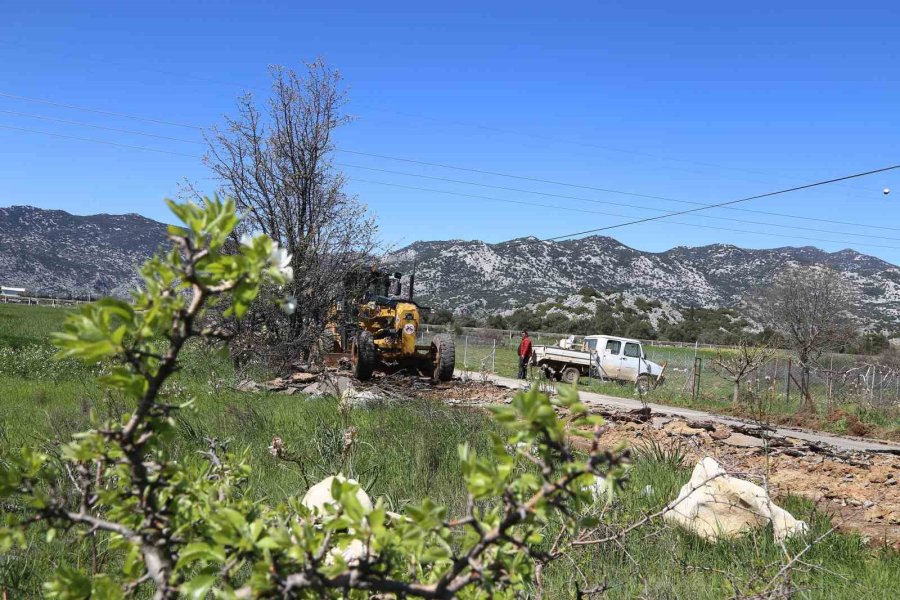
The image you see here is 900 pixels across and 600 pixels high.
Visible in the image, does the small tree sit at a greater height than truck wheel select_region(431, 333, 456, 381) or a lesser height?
greater

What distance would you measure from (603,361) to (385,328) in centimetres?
1100

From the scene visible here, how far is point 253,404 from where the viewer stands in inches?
403

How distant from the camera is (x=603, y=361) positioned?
990 inches

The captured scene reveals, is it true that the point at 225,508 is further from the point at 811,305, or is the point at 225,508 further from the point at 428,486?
the point at 811,305

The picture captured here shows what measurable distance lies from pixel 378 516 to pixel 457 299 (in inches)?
4416

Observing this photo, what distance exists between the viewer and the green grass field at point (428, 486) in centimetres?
370

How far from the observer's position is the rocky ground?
567cm

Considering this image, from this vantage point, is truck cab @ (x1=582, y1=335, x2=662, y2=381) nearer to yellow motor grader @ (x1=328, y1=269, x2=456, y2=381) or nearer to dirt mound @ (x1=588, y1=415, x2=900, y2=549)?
yellow motor grader @ (x1=328, y1=269, x2=456, y2=381)

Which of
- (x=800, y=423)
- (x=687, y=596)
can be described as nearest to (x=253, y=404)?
(x=687, y=596)

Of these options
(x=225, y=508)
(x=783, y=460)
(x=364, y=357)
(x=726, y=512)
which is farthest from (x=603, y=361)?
(x=225, y=508)

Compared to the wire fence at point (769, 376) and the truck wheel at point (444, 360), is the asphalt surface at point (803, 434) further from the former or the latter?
the truck wheel at point (444, 360)

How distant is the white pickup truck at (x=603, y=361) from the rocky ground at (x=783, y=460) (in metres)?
11.1

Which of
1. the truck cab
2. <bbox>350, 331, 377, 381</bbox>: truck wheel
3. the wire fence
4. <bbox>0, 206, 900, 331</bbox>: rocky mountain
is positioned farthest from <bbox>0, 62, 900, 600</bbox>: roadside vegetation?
<bbox>0, 206, 900, 331</bbox>: rocky mountain

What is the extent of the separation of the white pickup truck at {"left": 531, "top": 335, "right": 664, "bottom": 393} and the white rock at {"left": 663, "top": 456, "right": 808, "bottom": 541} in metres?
18.6
